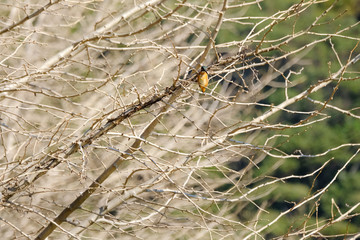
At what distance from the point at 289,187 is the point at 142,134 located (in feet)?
38.9

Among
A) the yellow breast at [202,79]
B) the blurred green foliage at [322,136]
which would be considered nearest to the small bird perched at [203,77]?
the yellow breast at [202,79]

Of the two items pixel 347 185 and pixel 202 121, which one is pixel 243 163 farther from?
pixel 202 121

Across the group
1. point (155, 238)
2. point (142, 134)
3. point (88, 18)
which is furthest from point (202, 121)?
point (142, 134)

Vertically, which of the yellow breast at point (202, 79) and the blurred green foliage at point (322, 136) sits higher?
the yellow breast at point (202, 79)

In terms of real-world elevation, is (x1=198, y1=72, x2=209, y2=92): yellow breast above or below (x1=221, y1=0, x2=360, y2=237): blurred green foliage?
above

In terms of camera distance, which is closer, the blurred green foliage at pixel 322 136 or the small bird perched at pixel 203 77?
the small bird perched at pixel 203 77

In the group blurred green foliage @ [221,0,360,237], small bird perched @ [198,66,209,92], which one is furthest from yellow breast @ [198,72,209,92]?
blurred green foliage @ [221,0,360,237]

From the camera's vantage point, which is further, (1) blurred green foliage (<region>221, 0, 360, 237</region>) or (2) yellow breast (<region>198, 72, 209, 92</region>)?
(1) blurred green foliage (<region>221, 0, 360, 237</region>)

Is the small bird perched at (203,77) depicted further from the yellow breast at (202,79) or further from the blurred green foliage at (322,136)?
the blurred green foliage at (322,136)

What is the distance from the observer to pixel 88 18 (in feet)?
30.2

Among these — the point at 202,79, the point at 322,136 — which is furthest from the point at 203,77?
the point at 322,136

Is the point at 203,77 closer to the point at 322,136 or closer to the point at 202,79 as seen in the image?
the point at 202,79

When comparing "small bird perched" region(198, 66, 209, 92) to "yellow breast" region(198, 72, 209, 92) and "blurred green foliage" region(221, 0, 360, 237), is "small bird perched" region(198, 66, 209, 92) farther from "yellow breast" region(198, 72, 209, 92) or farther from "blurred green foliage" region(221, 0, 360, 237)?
"blurred green foliage" region(221, 0, 360, 237)

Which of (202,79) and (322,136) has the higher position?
(202,79)
